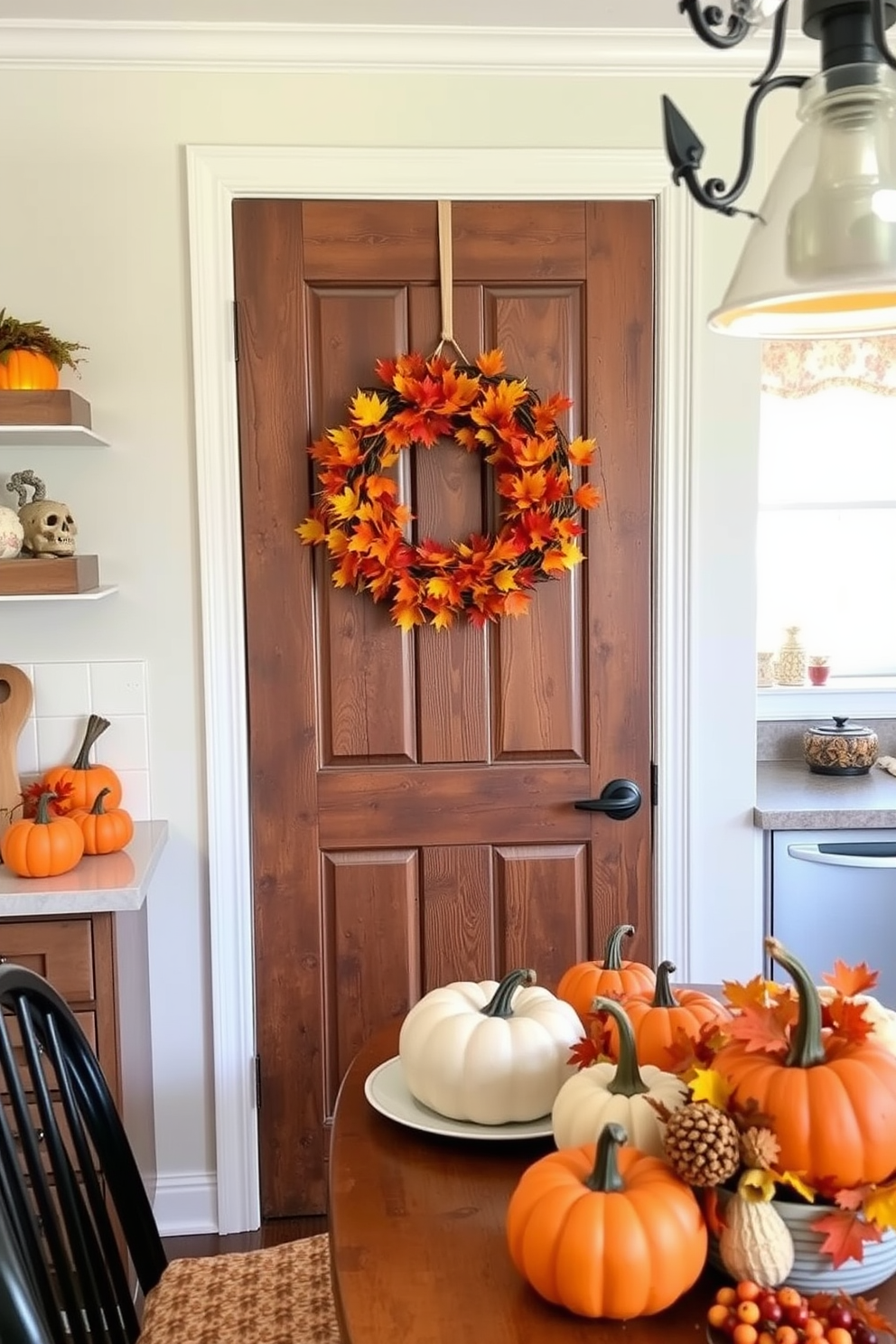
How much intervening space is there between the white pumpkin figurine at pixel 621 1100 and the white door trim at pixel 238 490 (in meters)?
1.63

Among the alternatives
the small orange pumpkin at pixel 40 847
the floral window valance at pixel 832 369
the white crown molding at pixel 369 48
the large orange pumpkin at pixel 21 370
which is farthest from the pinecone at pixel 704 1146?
the floral window valance at pixel 832 369

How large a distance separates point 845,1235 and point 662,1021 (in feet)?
1.05

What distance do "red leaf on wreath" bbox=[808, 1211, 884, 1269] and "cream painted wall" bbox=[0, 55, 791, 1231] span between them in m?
1.81

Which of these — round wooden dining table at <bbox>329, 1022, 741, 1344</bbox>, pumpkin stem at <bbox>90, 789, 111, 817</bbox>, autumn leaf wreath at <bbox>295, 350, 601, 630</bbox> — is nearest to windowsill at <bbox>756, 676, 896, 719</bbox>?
autumn leaf wreath at <bbox>295, 350, 601, 630</bbox>

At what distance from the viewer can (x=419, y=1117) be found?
4.61 ft

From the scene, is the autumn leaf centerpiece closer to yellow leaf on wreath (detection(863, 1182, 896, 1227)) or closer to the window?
yellow leaf on wreath (detection(863, 1182, 896, 1227))

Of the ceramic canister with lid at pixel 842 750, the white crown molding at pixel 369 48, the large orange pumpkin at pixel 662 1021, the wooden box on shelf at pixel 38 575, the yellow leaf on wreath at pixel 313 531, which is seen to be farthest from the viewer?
the ceramic canister with lid at pixel 842 750

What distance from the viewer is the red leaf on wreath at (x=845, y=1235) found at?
1041 millimetres

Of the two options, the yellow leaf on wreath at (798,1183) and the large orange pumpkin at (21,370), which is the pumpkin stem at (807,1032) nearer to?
the yellow leaf on wreath at (798,1183)

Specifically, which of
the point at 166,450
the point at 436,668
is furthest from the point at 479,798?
the point at 166,450

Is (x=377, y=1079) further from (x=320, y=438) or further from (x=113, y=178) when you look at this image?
(x=113, y=178)

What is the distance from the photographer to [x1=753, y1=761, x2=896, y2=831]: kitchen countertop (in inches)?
107

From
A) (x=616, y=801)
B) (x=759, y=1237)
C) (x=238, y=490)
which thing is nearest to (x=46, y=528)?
(x=238, y=490)

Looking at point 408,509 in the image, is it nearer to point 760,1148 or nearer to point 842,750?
point 842,750
